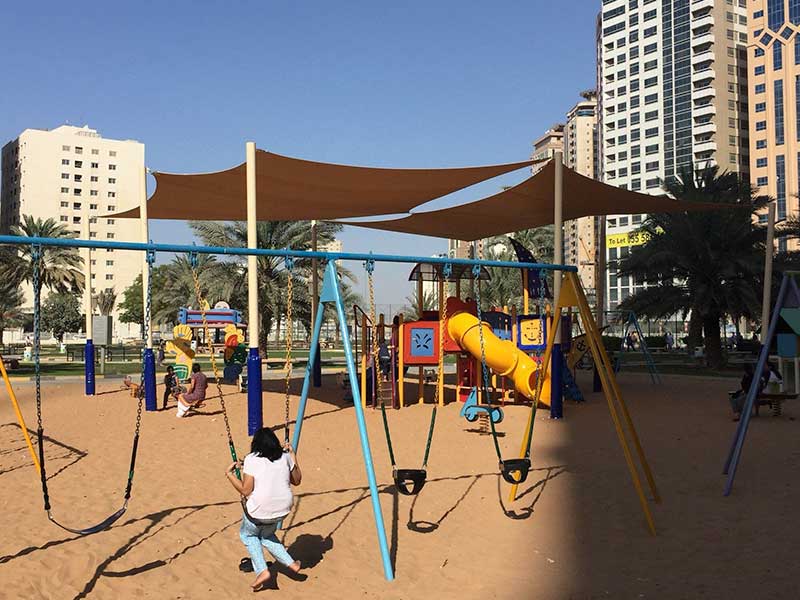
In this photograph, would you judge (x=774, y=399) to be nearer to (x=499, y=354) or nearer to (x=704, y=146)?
(x=499, y=354)

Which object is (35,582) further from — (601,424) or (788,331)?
(788,331)

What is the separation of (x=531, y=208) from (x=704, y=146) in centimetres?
8192

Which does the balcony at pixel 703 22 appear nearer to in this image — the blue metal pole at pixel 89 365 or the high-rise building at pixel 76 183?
the high-rise building at pixel 76 183

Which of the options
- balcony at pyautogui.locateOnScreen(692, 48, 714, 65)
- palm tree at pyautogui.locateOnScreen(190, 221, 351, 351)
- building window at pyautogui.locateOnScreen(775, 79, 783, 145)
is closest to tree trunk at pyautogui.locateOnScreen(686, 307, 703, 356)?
palm tree at pyautogui.locateOnScreen(190, 221, 351, 351)

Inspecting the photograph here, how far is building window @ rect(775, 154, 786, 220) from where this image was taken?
279 feet

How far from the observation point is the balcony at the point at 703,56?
9031cm

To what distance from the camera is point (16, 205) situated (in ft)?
351

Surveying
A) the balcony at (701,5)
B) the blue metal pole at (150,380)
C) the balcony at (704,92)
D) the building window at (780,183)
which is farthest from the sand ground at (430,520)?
the balcony at (701,5)

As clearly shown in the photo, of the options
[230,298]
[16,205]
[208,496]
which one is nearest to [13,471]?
[208,496]

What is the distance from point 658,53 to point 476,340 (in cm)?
9250

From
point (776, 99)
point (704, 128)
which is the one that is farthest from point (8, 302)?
point (776, 99)

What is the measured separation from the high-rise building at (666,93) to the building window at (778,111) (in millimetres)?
5677

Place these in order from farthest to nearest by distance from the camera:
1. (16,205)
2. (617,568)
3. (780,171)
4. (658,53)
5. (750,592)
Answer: (16,205), (658,53), (780,171), (617,568), (750,592)

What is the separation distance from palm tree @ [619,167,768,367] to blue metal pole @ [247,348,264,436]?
68.6ft
